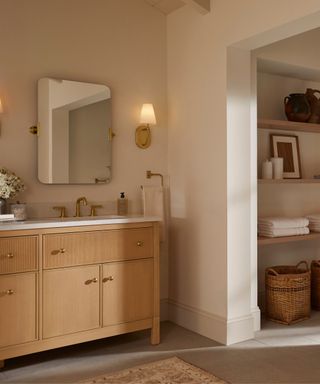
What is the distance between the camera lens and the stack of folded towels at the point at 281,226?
398 centimetres

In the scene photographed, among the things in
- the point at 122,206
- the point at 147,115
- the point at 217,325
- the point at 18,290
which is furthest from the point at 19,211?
the point at 217,325

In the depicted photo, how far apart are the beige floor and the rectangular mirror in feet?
4.01

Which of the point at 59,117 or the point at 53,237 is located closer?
the point at 53,237

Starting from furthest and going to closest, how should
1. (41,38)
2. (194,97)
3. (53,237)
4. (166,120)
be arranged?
(166,120) < (194,97) < (41,38) < (53,237)

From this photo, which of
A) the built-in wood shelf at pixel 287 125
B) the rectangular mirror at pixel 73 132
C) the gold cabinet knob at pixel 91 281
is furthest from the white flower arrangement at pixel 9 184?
the built-in wood shelf at pixel 287 125

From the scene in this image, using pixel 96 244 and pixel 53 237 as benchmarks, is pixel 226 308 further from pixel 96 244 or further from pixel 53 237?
pixel 53 237

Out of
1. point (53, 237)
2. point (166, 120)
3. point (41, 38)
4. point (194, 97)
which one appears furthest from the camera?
point (166, 120)

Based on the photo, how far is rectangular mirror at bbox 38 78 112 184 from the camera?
339 centimetres

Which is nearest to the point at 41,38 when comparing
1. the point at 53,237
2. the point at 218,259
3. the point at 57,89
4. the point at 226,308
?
the point at 57,89

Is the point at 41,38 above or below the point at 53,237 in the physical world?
above

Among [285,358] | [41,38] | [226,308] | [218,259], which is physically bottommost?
[285,358]

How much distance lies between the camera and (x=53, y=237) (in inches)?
117

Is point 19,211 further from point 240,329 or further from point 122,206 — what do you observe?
point 240,329

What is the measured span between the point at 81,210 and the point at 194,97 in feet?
4.12
